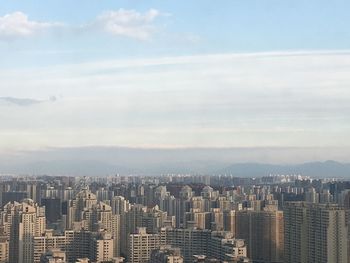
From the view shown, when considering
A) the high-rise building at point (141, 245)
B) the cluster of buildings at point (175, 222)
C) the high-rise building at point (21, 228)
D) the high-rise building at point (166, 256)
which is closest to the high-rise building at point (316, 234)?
the cluster of buildings at point (175, 222)

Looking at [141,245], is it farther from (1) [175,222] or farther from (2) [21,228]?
(1) [175,222]

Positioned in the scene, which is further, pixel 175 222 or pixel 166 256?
pixel 175 222

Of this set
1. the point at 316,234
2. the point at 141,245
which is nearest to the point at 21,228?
the point at 141,245

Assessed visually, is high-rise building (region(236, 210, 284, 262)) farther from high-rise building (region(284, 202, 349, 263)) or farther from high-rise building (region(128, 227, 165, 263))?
high-rise building (region(128, 227, 165, 263))

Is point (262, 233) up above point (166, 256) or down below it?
above

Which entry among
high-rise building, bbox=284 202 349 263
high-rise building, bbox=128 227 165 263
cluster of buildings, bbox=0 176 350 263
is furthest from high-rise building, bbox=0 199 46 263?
high-rise building, bbox=284 202 349 263

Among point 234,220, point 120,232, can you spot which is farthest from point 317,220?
point 120,232
